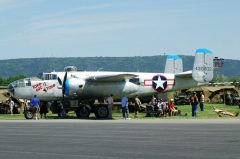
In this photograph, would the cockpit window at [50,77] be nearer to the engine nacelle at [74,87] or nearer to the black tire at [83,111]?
the engine nacelle at [74,87]

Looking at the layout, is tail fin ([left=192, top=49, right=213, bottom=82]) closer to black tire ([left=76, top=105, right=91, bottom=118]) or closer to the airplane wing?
the airplane wing

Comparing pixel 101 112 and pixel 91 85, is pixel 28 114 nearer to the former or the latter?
pixel 101 112

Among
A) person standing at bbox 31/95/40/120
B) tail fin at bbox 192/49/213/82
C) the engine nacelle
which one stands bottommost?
person standing at bbox 31/95/40/120

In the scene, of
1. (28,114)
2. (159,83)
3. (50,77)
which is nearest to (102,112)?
(28,114)

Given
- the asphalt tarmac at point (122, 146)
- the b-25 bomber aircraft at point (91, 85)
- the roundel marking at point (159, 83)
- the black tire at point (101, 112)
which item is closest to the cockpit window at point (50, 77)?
the b-25 bomber aircraft at point (91, 85)

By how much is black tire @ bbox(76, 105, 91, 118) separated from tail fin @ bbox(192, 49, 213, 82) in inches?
351

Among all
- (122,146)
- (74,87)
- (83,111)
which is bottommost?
(122,146)

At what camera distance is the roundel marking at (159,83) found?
4416 cm

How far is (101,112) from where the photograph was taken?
39.4 m

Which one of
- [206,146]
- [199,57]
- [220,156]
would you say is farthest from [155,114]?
[220,156]

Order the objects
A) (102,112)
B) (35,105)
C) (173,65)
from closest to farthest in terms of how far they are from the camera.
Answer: (35,105)
(102,112)
(173,65)

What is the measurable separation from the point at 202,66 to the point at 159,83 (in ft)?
10.7

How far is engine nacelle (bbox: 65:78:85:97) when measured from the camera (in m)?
39.9

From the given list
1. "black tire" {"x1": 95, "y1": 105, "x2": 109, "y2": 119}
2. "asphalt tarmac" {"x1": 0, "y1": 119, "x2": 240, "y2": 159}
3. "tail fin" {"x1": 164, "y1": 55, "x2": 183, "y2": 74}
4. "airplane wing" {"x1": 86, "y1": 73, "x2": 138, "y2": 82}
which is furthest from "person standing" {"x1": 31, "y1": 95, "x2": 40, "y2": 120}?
"tail fin" {"x1": 164, "y1": 55, "x2": 183, "y2": 74}
